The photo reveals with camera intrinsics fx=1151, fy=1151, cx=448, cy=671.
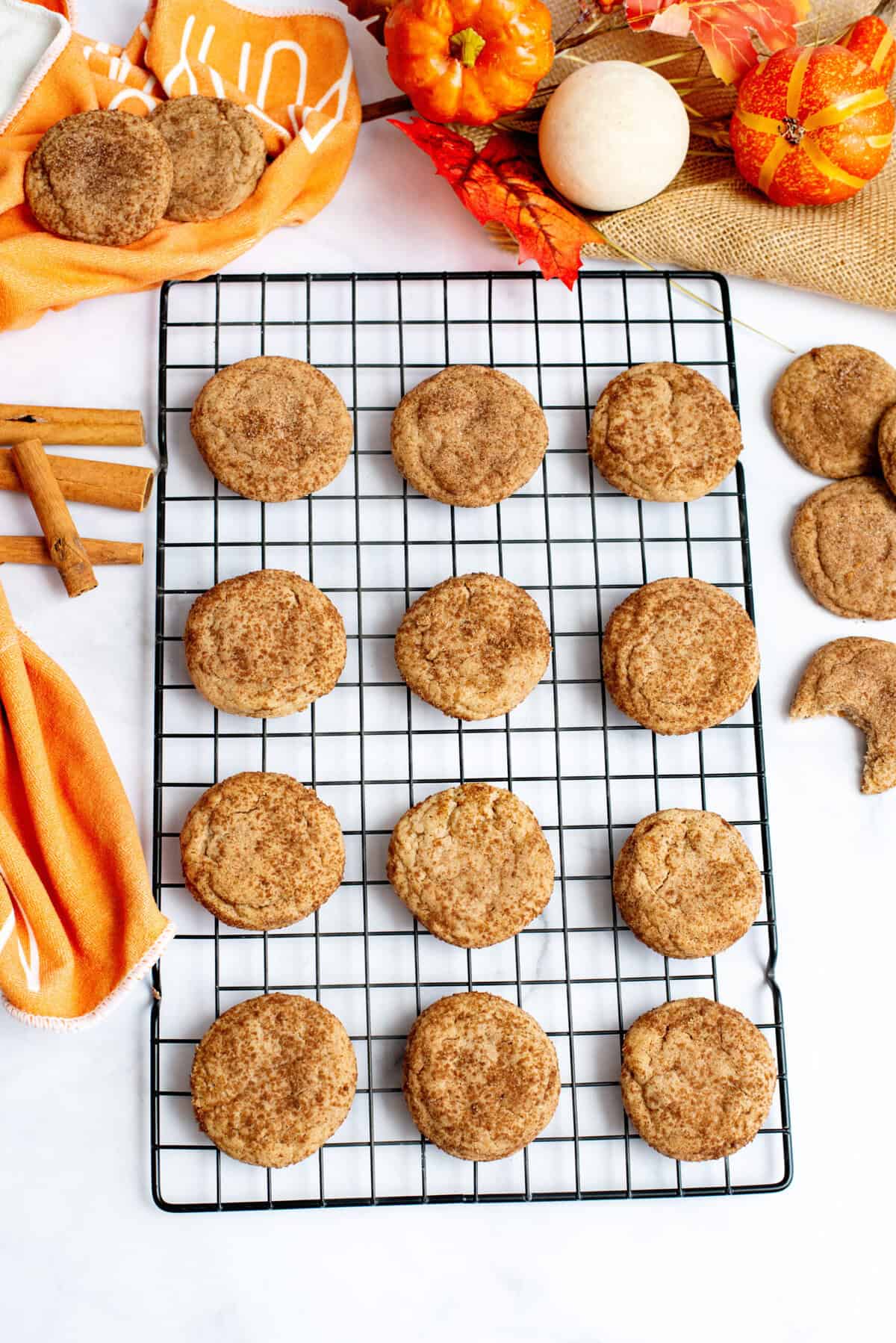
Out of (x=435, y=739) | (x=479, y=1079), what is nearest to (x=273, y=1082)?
(x=479, y=1079)

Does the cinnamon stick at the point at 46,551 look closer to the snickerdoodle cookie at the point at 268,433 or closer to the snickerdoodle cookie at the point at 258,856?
the snickerdoodle cookie at the point at 268,433

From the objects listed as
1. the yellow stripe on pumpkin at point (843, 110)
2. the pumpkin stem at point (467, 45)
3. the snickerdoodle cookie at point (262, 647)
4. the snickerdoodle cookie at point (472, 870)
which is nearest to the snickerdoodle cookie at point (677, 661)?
the snickerdoodle cookie at point (472, 870)

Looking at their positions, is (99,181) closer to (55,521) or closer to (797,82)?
(55,521)

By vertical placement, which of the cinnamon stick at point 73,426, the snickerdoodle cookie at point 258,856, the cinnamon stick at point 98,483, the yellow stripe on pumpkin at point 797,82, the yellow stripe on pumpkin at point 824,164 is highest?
the yellow stripe on pumpkin at point 797,82

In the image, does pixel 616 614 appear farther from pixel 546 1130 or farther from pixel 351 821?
pixel 546 1130

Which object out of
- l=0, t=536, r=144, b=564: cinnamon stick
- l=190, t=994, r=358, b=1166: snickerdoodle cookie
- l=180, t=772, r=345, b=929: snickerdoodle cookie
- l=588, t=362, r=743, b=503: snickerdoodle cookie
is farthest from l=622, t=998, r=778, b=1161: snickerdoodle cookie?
l=0, t=536, r=144, b=564: cinnamon stick

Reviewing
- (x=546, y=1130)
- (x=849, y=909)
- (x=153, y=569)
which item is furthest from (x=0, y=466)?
(x=849, y=909)
